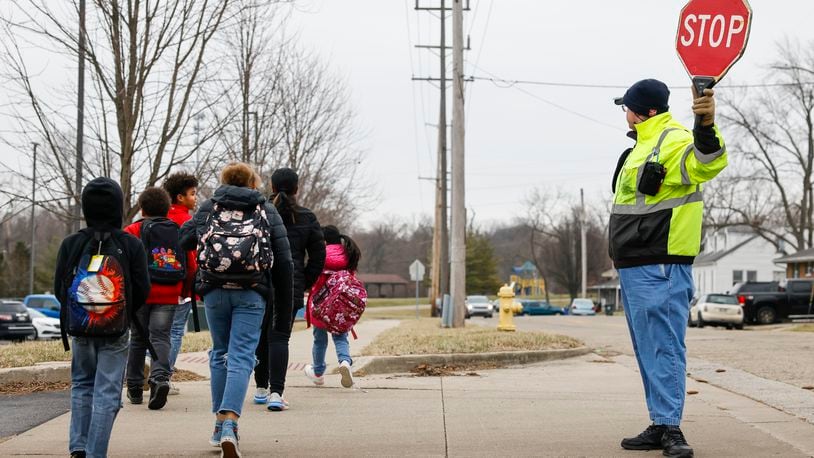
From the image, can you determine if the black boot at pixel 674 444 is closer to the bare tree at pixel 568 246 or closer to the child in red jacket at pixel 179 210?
the child in red jacket at pixel 179 210

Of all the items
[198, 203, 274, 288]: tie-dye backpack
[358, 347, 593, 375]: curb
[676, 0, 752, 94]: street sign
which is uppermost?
[676, 0, 752, 94]: street sign

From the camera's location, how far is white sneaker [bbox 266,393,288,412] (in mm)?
7164

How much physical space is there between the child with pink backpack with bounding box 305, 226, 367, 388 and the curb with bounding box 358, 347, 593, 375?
1.61m

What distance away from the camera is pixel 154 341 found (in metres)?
7.29

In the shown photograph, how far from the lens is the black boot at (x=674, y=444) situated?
5074 mm

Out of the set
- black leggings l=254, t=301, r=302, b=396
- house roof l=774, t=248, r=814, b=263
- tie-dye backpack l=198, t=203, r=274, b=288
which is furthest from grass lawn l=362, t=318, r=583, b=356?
house roof l=774, t=248, r=814, b=263

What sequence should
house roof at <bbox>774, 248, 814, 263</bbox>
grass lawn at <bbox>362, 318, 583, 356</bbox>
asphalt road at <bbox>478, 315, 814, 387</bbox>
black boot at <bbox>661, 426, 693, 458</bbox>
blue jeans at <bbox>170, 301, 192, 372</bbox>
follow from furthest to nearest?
house roof at <bbox>774, 248, 814, 263</bbox> < grass lawn at <bbox>362, 318, 583, 356</bbox> < asphalt road at <bbox>478, 315, 814, 387</bbox> < blue jeans at <bbox>170, 301, 192, 372</bbox> < black boot at <bbox>661, 426, 693, 458</bbox>

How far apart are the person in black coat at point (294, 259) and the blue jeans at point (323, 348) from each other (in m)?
1.14

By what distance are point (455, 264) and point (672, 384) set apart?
579 inches

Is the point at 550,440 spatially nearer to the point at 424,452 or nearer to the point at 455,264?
the point at 424,452

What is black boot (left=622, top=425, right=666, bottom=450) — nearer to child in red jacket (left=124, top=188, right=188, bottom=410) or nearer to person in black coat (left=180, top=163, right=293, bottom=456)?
person in black coat (left=180, top=163, right=293, bottom=456)

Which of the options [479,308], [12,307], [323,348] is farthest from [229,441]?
[479,308]

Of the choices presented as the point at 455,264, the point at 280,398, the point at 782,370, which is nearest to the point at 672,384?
the point at 280,398

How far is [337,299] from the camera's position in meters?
8.54
